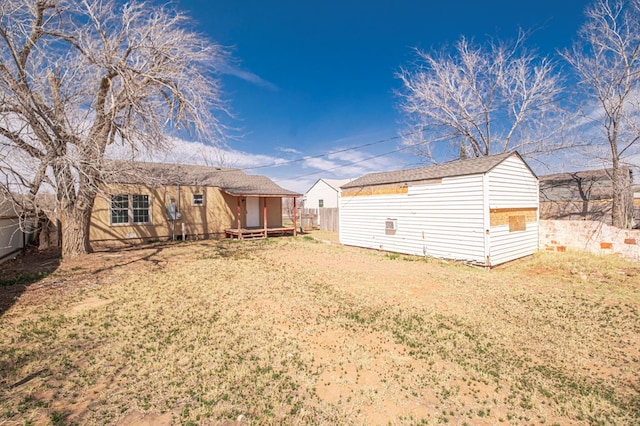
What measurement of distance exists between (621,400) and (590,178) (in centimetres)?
1928

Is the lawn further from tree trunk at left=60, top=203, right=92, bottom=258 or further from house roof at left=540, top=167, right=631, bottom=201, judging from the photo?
house roof at left=540, top=167, right=631, bottom=201

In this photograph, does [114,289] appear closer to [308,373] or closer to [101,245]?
[308,373]

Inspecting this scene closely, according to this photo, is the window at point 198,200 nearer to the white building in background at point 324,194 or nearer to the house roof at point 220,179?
the house roof at point 220,179

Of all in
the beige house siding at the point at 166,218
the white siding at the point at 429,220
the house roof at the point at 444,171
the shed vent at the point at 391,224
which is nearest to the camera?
the white siding at the point at 429,220

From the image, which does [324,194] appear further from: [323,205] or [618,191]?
[618,191]

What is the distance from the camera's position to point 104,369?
3434 millimetres

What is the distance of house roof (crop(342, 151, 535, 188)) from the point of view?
9.23 metres

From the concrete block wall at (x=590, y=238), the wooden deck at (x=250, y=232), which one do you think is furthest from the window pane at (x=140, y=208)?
the concrete block wall at (x=590, y=238)

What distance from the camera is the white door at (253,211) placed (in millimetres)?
17453

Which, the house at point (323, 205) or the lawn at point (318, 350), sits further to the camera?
the house at point (323, 205)

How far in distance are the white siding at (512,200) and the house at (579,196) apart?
24.5ft

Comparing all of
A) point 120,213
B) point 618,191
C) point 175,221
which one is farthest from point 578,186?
point 120,213

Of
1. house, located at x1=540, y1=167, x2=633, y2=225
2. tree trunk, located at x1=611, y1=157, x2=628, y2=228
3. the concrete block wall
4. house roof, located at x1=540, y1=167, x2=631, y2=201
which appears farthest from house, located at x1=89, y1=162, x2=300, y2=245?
house roof, located at x1=540, y1=167, x2=631, y2=201

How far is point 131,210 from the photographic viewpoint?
13.3 m
